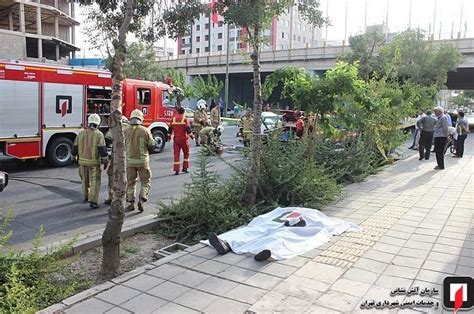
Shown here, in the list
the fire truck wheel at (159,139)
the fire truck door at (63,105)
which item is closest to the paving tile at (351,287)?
the fire truck door at (63,105)

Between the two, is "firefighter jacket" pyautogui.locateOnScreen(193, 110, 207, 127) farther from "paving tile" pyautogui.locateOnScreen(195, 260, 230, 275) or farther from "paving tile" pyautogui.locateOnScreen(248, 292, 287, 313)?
"paving tile" pyautogui.locateOnScreen(248, 292, 287, 313)

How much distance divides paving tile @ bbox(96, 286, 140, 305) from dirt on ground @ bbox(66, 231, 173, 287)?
0.35m

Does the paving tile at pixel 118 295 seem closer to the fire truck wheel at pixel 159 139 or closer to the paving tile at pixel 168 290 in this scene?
the paving tile at pixel 168 290

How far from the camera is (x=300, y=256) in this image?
16.1 ft

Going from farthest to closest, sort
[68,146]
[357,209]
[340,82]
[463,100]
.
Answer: [463,100]
[68,146]
[340,82]
[357,209]

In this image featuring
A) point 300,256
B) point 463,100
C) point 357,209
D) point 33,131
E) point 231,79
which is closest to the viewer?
point 300,256

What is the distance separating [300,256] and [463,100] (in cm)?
10536

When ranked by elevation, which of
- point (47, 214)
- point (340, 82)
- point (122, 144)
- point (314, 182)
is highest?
point (340, 82)

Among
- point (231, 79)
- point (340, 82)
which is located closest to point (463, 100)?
point (231, 79)

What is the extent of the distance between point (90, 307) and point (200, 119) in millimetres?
13006

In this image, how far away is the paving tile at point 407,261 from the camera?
4641mm

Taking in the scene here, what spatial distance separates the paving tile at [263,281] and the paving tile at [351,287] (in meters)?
0.55

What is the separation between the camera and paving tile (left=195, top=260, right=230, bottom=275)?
4480 mm

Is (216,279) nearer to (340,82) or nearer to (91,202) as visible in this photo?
(91,202)
